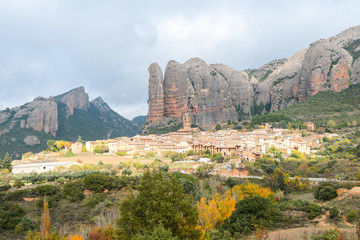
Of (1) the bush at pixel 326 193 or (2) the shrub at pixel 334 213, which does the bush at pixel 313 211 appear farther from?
(1) the bush at pixel 326 193

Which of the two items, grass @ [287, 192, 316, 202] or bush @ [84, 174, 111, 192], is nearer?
grass @ [287, 192, 316, 202]

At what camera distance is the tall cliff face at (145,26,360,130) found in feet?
397

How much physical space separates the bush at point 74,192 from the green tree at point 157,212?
20109 mm

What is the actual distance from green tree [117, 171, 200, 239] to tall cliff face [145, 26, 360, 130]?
115 m

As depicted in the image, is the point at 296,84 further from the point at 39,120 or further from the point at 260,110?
the point at 39,120

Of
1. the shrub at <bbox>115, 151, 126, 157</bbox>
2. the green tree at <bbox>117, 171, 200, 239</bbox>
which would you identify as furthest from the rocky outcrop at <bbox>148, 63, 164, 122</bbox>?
the green tree at <bbox>117, 171, 200, 239</bbox>

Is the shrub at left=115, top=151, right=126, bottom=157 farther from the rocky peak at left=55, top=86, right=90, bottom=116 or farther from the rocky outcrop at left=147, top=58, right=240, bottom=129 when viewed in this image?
the rocky peak at left=55, top=86, right=90, bottom=116

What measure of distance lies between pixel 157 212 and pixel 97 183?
24.3 metres

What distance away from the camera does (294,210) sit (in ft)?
89.4

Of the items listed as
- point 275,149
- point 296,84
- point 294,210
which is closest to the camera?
point 294,210

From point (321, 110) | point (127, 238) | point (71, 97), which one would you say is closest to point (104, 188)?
point (127, 238)

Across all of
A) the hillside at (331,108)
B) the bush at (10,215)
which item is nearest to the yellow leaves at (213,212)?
the bush at (10,215)

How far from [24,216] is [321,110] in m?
97.4

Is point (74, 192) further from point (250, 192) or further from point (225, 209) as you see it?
point (250, 192)
